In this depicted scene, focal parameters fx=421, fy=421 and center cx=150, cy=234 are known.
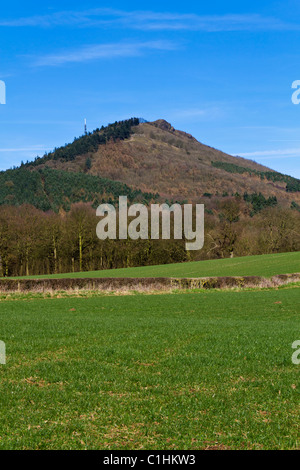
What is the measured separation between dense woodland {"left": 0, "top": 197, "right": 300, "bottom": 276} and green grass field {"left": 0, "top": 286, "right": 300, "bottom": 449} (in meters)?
58.3

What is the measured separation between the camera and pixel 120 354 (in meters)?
11.8

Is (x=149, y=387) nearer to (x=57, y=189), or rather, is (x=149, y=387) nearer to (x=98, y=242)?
(x=98, y=242)

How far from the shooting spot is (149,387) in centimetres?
913

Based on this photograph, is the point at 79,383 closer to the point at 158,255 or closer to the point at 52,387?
the point at 52,387

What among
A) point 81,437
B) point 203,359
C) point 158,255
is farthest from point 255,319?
point 158,255

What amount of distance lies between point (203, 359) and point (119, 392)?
3230mm

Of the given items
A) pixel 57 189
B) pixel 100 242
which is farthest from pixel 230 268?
pixel 57 189

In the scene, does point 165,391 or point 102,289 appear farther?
point 102,289

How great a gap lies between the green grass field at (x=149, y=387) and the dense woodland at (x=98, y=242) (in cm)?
5832

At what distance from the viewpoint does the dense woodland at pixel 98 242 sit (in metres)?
72.8

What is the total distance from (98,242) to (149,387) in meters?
68.8

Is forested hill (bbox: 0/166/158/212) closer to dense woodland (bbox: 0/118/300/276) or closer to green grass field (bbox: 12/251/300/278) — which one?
dense woodland (bbox: 0/118/300/276)

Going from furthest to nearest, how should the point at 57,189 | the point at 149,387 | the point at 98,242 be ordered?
1. the point at 57,189
2. the point at 98,242
3. the point at 149,387

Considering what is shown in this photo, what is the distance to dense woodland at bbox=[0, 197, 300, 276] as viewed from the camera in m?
72.8
